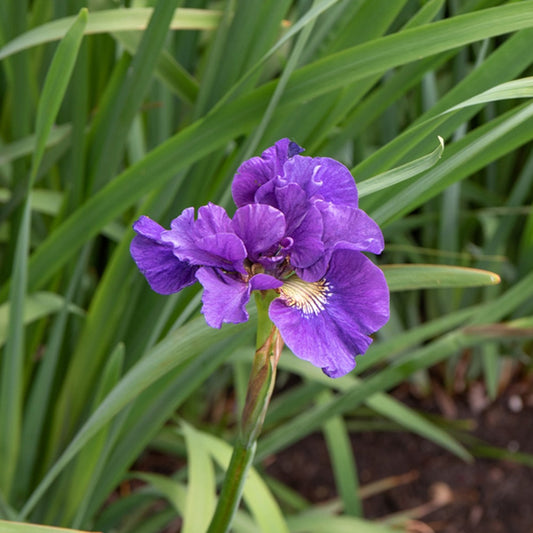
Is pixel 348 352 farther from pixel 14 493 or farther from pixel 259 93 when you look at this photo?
pixel 14 493

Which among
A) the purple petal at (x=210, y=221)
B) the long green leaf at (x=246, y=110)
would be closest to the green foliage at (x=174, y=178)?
the long green leaf at (x=246, y=110)

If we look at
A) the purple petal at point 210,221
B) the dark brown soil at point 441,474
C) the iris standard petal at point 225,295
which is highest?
the purple petal at point 210,221

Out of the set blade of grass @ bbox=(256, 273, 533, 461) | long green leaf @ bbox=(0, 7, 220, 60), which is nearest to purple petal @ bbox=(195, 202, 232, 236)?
long green leaf @ bbox=(0, 7, 220, 60)

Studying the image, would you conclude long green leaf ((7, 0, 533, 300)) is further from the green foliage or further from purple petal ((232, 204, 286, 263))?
purple petal ((232, 204, 286, 263))

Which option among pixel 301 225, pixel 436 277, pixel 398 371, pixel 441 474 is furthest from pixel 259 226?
pixel 441 474

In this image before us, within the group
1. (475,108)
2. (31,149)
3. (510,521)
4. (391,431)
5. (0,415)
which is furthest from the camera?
(391,431)

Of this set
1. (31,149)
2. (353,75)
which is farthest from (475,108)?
(31,149)

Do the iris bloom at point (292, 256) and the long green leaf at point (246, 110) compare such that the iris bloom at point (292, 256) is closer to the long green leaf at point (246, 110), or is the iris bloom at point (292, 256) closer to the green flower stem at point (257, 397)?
the green flower stem at point (257, 397)
